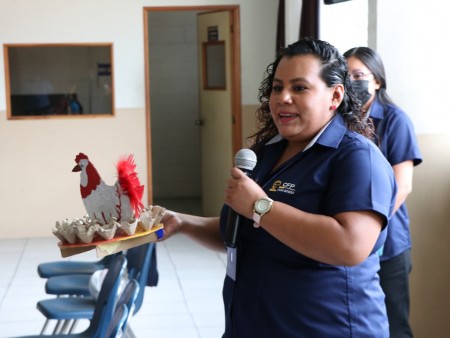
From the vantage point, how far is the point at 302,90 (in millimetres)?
1675

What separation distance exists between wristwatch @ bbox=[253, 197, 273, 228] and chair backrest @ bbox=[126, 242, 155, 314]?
1.84 meters

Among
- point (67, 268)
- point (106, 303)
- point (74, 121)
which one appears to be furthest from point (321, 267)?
point (74, 121)

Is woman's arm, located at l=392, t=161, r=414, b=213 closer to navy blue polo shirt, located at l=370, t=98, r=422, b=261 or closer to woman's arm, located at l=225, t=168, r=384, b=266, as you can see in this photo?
navy blue polo shirt, located at l=370, t=98, r=422, b=261

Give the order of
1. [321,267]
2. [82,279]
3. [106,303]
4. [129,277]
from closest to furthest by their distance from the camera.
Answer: [321,267] → [106,303] → [129,277] → [82,279]

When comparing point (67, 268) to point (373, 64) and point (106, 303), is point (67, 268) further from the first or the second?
point (373, 64)

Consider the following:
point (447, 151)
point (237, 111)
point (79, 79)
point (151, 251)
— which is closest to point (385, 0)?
point (447, 151)

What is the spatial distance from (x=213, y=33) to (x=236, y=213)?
6.13 metres

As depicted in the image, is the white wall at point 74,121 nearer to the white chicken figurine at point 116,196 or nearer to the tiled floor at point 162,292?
the tiled floor at point 162,292

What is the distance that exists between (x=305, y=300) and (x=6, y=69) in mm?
6152

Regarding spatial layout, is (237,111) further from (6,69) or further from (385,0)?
(385,0)

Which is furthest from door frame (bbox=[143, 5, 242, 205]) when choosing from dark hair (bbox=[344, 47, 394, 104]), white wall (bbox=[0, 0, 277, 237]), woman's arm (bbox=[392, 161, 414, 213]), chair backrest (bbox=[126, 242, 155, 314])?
woman's arm (bbox=[392, 161, 414, 213])

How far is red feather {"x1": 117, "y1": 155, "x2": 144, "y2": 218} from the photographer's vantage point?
1.92 metres

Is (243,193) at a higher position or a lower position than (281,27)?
lower

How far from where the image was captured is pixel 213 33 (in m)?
7.67
